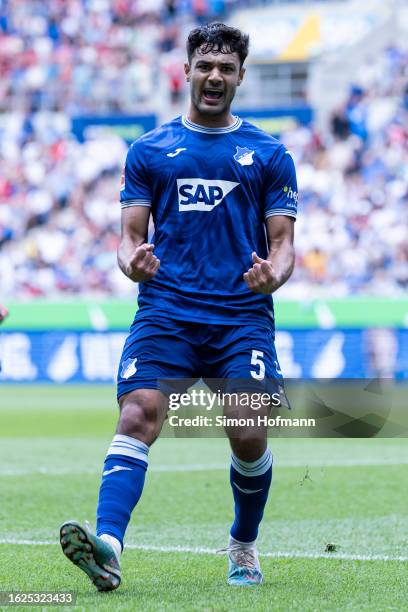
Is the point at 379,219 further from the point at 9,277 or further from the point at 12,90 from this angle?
the point at 12,90

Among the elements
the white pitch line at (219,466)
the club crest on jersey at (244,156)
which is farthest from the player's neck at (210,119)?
the white pitch line at (219,466)

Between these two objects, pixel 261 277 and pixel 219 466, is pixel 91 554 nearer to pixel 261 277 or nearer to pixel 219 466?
pixel 261 277

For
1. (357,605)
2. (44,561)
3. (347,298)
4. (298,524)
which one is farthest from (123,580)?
(347,298)

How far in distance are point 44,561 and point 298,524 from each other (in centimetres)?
196

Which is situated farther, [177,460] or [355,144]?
[355,144]

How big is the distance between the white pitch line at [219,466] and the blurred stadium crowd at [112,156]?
878 cm

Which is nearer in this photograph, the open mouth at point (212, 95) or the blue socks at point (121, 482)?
the blue socks at point (121, 482)

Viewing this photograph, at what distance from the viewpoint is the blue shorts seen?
16.6 ft

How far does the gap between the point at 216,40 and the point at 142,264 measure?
1.03m

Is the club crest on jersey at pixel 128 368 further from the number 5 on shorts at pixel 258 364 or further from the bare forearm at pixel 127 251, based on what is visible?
the number 5 on shorts at pixel 258 364

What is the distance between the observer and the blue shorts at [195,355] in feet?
16.6

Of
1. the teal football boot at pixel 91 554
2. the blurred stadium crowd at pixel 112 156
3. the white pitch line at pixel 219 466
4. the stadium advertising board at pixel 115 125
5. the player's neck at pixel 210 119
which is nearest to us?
the teal football boot at pixel 91 554

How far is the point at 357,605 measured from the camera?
4.66 meters

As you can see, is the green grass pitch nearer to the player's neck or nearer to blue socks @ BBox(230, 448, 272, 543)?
blue socks @ BBox(230, 448, 272, 543)
